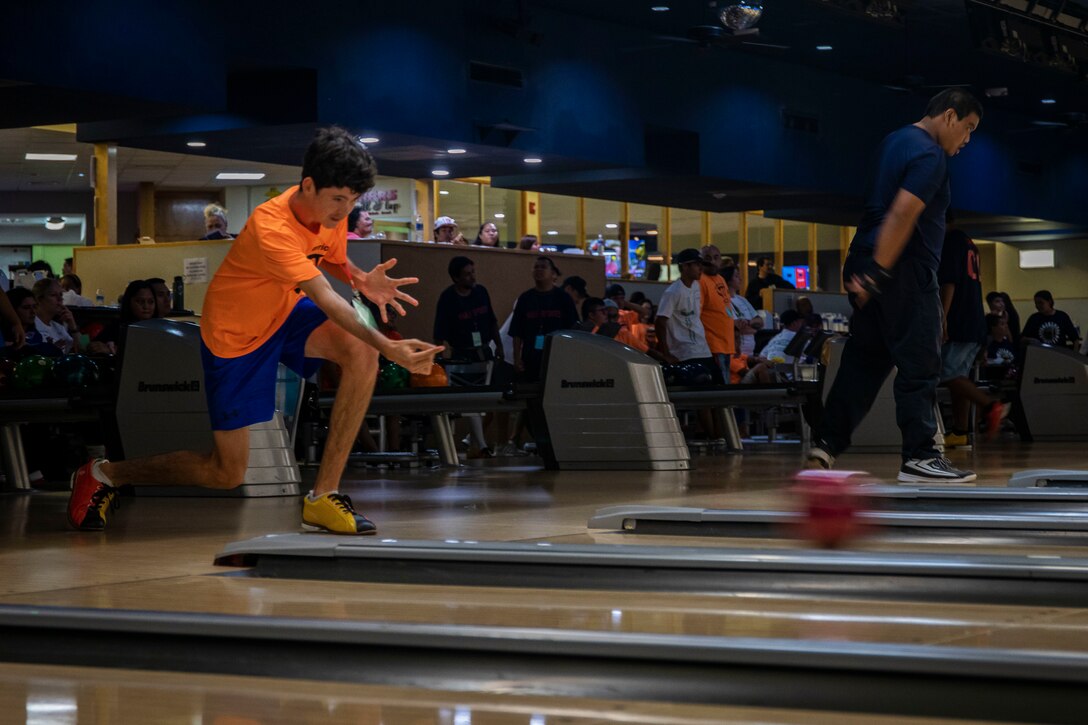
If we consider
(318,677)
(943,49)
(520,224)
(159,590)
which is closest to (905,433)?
(159,590)

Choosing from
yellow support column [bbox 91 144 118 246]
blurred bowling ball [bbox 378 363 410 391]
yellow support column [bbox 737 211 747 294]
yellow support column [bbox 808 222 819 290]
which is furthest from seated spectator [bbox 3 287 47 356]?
yellow support column [bbox 808 222 819 290]

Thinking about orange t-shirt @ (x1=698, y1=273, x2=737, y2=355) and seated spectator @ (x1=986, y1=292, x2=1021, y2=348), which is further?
seated spectator @ (x1=986, y1=292, x2=1021, y2=348)

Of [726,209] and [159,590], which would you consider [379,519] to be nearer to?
[159,590]

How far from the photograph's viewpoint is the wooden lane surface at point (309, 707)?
1624 millimetres

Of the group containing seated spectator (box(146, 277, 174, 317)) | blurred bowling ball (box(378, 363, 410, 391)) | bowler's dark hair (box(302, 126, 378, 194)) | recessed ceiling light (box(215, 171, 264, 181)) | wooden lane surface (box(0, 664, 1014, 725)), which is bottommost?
wooden lane surface (box(0, 664, 1014, 725))

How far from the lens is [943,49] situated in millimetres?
13953

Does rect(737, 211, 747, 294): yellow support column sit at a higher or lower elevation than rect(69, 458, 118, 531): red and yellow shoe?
higher

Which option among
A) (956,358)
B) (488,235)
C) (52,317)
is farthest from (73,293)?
(956,358)

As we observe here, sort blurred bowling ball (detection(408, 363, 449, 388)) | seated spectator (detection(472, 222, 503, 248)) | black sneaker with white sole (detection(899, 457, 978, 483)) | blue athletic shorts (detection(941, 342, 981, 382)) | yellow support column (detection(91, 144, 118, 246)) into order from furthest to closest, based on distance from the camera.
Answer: yellow support column (detection(91, 144, 118, 246))
seated spectator (detection(472, 222, 503, 248))
blurred bowling ball (detection(408, 363, 449, 388))
blue athletic shorts (detection(941, 342, 981, 382))
black sneaker with white sole (detection(899, 457, 978, 483))

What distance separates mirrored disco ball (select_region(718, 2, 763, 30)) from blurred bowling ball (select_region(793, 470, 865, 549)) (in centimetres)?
895

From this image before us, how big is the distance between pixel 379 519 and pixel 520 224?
38.7 ft

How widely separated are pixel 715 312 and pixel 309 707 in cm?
800

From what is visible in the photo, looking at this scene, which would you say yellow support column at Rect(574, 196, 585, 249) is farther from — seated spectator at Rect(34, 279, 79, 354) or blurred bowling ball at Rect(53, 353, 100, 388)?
blurred bowling ball at Rect(53, 353, 100, 388)

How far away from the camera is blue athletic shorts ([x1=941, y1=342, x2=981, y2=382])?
24.3 ft
